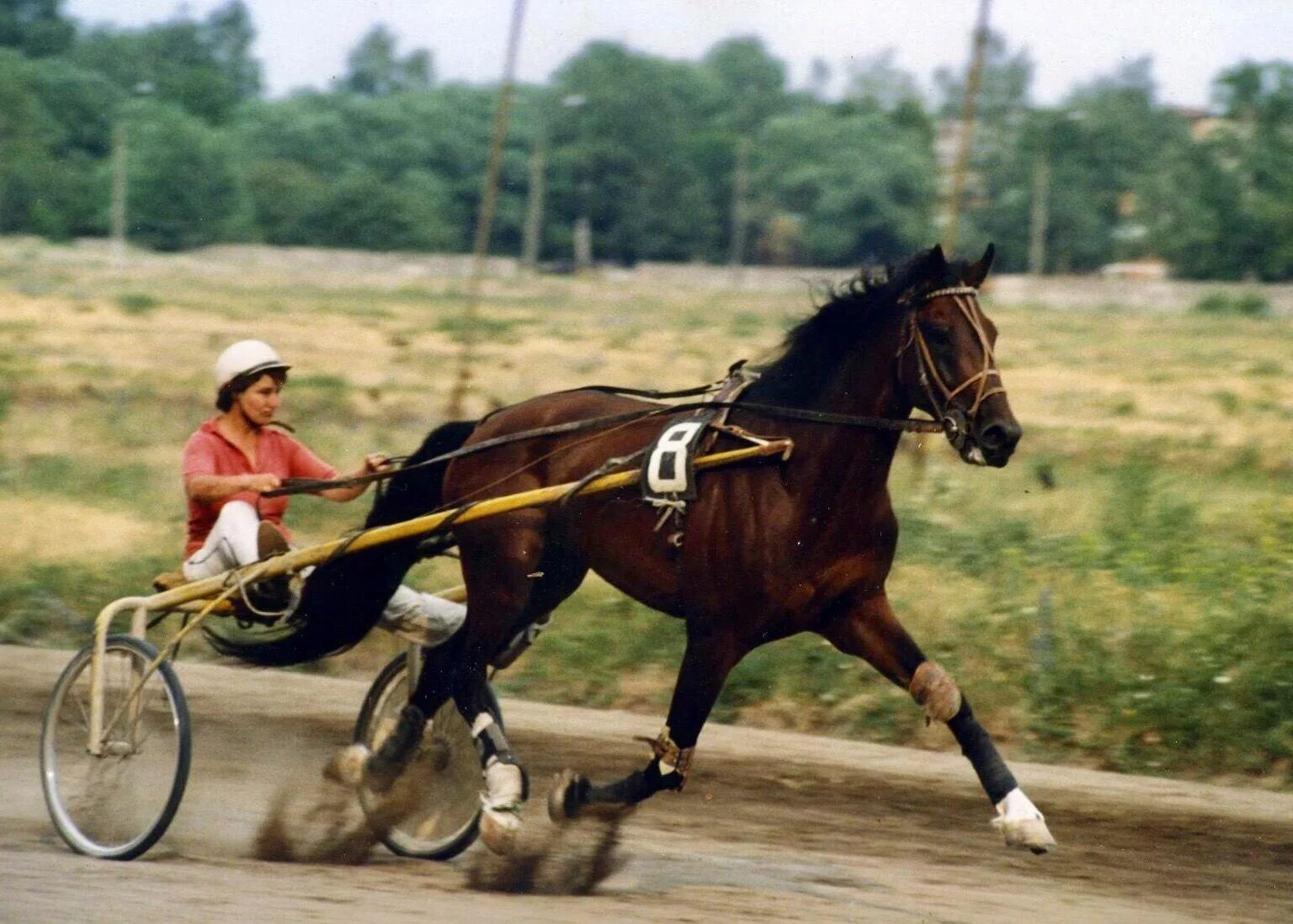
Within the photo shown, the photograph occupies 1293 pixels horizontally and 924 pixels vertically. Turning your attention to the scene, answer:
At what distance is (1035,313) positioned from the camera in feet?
150

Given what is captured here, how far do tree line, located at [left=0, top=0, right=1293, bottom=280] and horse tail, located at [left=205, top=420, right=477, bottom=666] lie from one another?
124 ft

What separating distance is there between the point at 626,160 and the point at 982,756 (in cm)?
6013

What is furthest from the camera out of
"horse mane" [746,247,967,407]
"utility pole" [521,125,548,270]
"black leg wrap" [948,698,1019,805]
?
"utility pole" [521,125,548,270]

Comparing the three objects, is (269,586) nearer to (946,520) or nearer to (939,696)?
(939,696)

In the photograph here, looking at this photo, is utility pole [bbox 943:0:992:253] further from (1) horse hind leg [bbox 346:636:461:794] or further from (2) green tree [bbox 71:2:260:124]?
(2) green tree [bbox 71:2:260:124]

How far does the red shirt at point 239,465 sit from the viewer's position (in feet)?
20.9

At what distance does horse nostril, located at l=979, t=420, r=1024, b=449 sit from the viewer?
5.19 m

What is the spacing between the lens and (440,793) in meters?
6.40

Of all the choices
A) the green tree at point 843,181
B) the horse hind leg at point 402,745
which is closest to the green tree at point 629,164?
the green tree at point 843,181

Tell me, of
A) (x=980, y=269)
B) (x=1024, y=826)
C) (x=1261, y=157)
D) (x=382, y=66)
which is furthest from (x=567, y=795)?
(x=382, y=66)

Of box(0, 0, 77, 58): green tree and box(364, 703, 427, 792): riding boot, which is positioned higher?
box(0, 0, 77, 58): green tree

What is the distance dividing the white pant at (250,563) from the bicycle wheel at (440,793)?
0.27 meters

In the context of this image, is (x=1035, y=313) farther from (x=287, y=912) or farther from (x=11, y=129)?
(x=287, y=912)

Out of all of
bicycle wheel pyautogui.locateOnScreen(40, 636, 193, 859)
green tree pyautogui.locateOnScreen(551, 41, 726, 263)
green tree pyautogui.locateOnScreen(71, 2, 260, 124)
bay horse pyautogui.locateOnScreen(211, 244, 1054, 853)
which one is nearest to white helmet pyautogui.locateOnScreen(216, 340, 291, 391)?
bicycle wheel pyautogui.locateOnScreen(40, 636, 193, 859)
